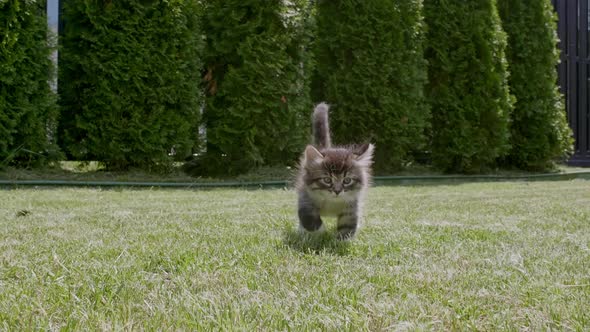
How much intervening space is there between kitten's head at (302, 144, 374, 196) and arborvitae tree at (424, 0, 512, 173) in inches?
352

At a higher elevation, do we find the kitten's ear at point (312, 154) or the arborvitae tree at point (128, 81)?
the arborvitae tree at point (128, 81)

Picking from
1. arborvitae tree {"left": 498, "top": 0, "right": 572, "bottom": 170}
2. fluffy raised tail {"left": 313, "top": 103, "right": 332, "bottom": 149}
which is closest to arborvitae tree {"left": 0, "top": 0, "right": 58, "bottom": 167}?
fluffy raised tail {"left": 313, "top": 103, "right": 332, "bottom": 149}

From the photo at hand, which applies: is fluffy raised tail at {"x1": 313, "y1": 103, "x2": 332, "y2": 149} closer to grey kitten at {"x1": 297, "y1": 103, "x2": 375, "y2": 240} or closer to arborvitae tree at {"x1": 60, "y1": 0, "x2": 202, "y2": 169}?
grey kitten at {"x1": 297, "y1": 103, "x2": 375, "y2": 240}

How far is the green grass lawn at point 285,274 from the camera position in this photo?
1562 millimetres

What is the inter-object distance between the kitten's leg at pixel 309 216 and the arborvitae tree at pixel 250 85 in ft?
19.6

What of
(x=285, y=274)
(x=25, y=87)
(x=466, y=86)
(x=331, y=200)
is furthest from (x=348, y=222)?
(x=466, y=86)

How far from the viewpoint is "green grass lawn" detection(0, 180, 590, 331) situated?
1562mm

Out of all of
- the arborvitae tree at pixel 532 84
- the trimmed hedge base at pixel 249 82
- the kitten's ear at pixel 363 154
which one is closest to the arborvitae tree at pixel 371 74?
the trimmed hedge base at pixel 249 82

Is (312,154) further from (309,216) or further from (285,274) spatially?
(285,274)

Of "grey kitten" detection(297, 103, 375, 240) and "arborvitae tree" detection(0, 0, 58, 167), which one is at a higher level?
"arborvitae tree" detection(0, 0, 58, 167)

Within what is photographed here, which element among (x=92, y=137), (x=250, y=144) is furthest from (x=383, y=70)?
(x=92, y=137)

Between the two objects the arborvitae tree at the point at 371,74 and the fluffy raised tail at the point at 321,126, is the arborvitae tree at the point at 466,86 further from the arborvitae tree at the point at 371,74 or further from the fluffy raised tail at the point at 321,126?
the fluffy raised tail at the point at 321,126

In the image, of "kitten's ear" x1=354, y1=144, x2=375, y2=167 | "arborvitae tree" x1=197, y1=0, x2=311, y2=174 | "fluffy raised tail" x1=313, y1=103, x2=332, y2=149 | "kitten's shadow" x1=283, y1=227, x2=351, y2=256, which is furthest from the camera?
"arborvitae tree" x1=197, y1=0, x2=311, y2=174

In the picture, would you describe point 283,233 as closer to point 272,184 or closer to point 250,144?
point 272,184
